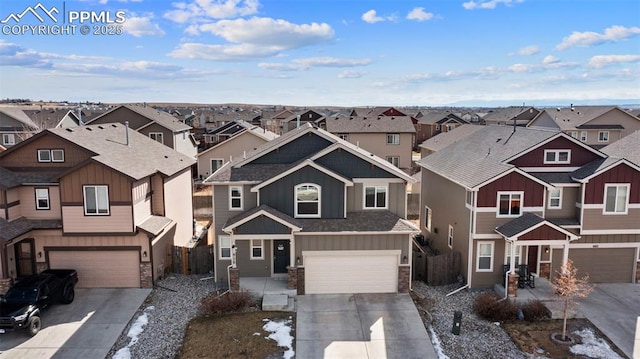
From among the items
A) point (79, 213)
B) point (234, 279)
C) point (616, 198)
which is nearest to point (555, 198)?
point (616, 198)

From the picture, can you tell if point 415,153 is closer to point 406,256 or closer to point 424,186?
point 424,186

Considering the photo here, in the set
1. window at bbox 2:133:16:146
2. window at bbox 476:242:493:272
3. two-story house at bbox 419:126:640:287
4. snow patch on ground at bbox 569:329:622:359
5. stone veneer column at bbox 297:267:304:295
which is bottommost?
snow patch on ground at bbox 569:329:622:359

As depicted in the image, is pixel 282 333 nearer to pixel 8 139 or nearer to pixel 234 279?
pixel 234 279

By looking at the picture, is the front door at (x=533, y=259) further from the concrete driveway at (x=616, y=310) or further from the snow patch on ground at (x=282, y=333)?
the snow patch on ground at (x=282, y=333)

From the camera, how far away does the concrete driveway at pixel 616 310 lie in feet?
53.1

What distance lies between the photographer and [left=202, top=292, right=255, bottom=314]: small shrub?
18016 millimetres

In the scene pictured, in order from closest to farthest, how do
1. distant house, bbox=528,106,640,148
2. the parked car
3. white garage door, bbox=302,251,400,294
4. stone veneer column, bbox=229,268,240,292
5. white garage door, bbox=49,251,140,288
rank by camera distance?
the parked car < stone veneer column, bbox=229,268,240,292 < white garage door, bbox=302,251,400,294 < white garage door, bbox=49,251,140,288 < distant house, bbox=528,106,640,148

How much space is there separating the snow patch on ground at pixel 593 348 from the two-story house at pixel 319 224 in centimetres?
688

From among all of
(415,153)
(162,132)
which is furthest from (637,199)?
(415,153)

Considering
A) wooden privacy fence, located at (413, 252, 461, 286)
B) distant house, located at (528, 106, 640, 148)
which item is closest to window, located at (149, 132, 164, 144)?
wooden privacy fence, located at (413, 252, 461, 286)

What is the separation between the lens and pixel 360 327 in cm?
1688

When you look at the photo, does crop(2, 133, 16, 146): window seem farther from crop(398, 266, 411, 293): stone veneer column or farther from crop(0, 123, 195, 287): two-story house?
crop(398, 266, 411, 293): stone veneer column

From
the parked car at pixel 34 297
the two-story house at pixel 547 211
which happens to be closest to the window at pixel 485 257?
the two-story house at pixel 547 211

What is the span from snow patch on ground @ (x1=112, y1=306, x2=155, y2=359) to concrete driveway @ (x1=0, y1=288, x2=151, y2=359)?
343mm
